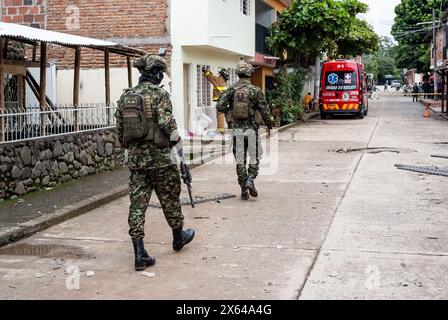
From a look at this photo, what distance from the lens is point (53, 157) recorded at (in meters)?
9.84

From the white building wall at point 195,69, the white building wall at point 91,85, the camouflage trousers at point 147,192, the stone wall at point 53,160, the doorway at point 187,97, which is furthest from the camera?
the doorway at point 187,97

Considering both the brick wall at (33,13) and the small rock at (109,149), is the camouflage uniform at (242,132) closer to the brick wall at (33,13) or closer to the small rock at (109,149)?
the small rock at (109,149)

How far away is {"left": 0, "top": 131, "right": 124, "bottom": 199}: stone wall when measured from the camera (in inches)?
340

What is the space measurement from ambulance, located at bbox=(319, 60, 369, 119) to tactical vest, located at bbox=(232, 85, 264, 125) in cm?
1958

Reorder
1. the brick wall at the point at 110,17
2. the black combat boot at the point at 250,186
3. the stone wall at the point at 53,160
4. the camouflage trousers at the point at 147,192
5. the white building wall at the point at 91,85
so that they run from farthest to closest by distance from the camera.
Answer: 1. the white building wall at the point at 91,85
2. the brick wall at the point at 110,17
3. the black combat boot at the point at 250,186
4. the stone wall at the point at 53,160
5. the camouflage trousers at the point at 147,192

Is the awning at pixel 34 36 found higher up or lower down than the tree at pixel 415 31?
lower down

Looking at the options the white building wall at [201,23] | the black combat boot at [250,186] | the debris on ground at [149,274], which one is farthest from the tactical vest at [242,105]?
the white building wall at [201,23]

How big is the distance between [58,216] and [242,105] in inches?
114

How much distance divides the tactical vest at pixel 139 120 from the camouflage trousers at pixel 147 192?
31 centimetres

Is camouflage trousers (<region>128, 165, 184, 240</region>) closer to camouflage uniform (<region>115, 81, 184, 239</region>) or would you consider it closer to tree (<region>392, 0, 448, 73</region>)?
camouflage uniform (<region>115, 81, 184, 239</region>)

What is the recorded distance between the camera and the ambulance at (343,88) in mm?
27609

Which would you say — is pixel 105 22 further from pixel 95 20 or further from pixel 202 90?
pixel 202 90

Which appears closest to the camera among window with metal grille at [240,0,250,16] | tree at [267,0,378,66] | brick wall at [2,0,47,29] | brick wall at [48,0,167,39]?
brick wall at [48,0,167,39]

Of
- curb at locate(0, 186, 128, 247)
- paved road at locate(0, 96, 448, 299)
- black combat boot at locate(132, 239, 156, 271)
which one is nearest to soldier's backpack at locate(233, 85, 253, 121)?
paved road at locate(0, 96, 448, 299)
